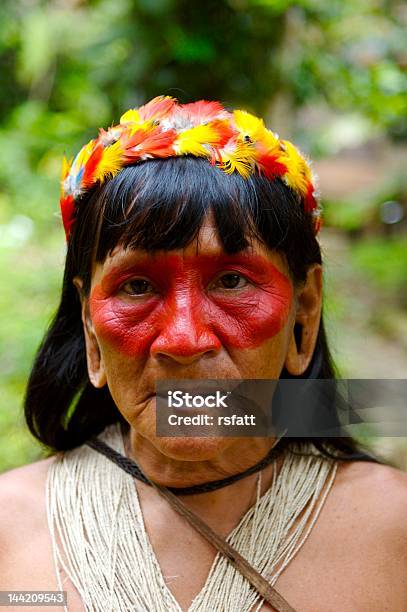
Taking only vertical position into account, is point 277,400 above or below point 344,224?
below

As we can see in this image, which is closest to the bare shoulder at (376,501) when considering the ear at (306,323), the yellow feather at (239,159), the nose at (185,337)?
the ear at (306,323)

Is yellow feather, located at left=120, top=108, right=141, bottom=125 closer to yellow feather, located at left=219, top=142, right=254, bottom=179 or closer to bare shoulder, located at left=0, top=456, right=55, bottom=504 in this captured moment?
yellow feather, located at left=219, top=142, right=254, bottom=179

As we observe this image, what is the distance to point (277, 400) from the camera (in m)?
1.50

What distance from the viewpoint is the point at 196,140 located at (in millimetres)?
1338

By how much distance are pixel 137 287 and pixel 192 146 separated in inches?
11.8

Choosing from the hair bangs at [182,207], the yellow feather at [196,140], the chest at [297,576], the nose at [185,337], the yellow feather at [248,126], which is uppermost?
the yellow feather at [248,126]

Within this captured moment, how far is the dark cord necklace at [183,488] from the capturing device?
4.81 ft

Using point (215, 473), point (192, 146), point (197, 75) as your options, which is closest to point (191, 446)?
point (215, 473)

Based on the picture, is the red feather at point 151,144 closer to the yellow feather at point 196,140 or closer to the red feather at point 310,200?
the yellow feather at point 196,140

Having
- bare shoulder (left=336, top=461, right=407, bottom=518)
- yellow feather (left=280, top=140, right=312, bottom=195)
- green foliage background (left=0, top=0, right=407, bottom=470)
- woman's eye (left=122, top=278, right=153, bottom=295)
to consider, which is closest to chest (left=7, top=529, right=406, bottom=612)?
bare shoulder (left=336, top=461, right=407, bottom=518)

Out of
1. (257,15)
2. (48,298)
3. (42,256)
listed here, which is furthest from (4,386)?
(257,15)

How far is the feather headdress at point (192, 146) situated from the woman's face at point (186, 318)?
0.17 meters

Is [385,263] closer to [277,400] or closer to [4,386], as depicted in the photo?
[4,386]

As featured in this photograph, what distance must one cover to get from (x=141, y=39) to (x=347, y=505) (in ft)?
11.9
